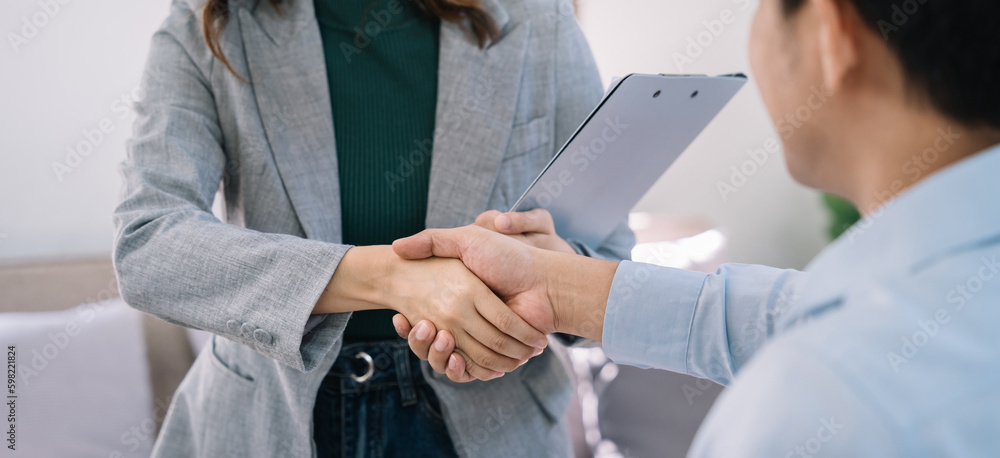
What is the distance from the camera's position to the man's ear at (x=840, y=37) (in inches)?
18.3

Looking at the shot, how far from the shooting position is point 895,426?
0.34 metres

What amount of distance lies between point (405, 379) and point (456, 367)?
0.10m

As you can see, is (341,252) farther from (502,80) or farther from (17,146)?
(17,146)

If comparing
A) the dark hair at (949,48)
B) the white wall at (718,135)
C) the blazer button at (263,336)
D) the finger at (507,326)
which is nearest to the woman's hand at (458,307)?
the finger at (507,326)

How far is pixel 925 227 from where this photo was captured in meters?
0.40

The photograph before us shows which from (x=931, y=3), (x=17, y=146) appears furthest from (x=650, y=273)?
(x=17, y=146)

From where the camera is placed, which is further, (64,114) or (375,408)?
(64,114)

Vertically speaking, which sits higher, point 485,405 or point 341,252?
point 341,252

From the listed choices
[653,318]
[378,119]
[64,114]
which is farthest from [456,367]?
[64,114]

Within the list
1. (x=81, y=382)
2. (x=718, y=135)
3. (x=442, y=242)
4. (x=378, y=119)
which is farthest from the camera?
(x=718, y=135)

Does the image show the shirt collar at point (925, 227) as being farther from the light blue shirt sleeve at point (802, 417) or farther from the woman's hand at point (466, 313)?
the woman's hand at point (466, 313)

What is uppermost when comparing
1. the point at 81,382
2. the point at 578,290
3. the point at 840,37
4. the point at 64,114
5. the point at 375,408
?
the point at 840,37

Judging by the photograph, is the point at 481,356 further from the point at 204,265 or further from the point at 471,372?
the point at 204,265

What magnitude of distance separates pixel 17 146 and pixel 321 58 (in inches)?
49.9
